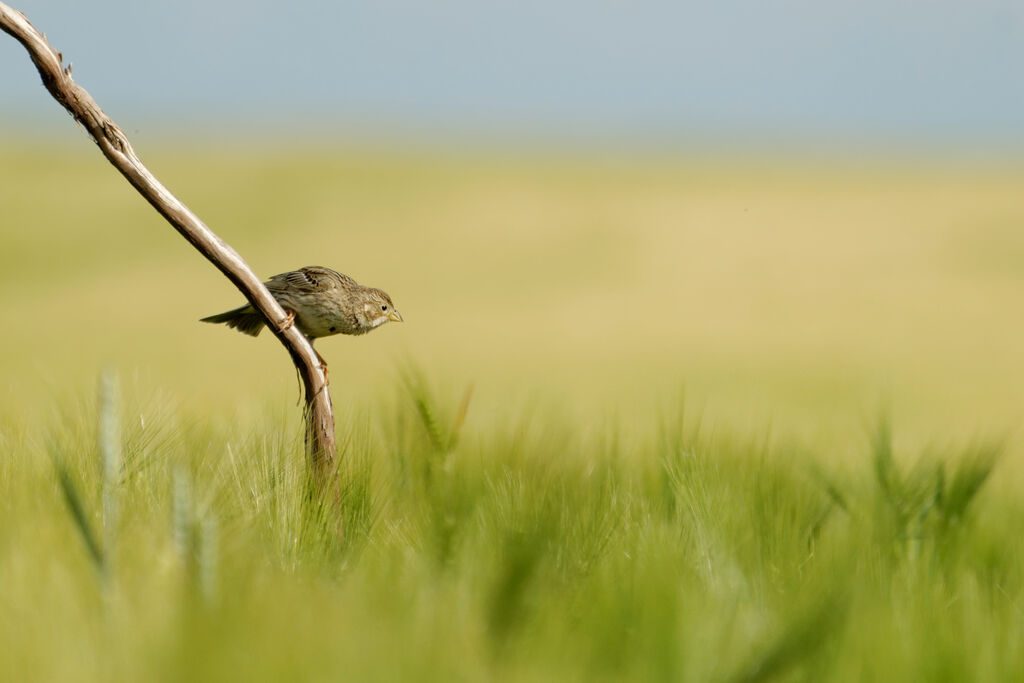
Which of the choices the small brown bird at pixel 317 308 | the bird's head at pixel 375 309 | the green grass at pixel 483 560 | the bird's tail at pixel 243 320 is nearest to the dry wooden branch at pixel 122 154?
the green grass at pixel 483 560

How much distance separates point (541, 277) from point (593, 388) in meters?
11.5

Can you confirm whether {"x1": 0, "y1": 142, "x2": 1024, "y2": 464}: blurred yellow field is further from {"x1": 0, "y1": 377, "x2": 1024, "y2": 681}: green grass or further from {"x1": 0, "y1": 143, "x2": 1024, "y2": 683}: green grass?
{"x1": 0, "y1": 377, "x2": 1024, "y2": 681}: green grass

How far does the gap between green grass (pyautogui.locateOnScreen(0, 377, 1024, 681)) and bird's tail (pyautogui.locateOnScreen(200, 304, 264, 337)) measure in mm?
415

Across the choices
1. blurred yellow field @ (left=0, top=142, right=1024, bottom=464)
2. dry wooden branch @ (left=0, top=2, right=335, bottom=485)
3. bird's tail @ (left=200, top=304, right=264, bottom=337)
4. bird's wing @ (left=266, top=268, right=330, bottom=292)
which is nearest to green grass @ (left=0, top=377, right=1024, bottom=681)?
dry wooden branch @ (left=0, top=2, right=335, bottom=485)

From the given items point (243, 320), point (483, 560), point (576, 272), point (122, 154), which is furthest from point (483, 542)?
point (576, 272)

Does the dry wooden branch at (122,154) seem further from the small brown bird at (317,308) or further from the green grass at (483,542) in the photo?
the small brown bird at (317,308)

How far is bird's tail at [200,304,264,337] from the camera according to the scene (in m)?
3.36

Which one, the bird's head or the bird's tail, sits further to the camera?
the bird's head

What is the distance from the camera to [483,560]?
6.22ft

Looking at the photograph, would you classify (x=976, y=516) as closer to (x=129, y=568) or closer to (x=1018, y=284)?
(x=129, y=568)

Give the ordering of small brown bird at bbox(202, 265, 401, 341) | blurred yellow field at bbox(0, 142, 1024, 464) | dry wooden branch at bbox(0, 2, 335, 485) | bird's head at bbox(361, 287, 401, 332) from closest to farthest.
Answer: dry wooden branch at bbox(0, 2, 335, 485), small brown bird at bbox(202, 265, 401, 341), bird's head at bbox(361, 287, 401, 332), blurred yellow field at bbox(0, 142, 1024, 464)

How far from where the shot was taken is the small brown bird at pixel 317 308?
10.9ft

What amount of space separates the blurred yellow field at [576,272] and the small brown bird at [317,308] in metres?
0.49

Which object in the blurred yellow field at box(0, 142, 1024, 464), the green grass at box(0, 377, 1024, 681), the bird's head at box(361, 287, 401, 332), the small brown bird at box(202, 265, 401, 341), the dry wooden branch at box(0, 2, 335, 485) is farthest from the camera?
the blurred yellow field at box(0, 142, 1024, 464)
